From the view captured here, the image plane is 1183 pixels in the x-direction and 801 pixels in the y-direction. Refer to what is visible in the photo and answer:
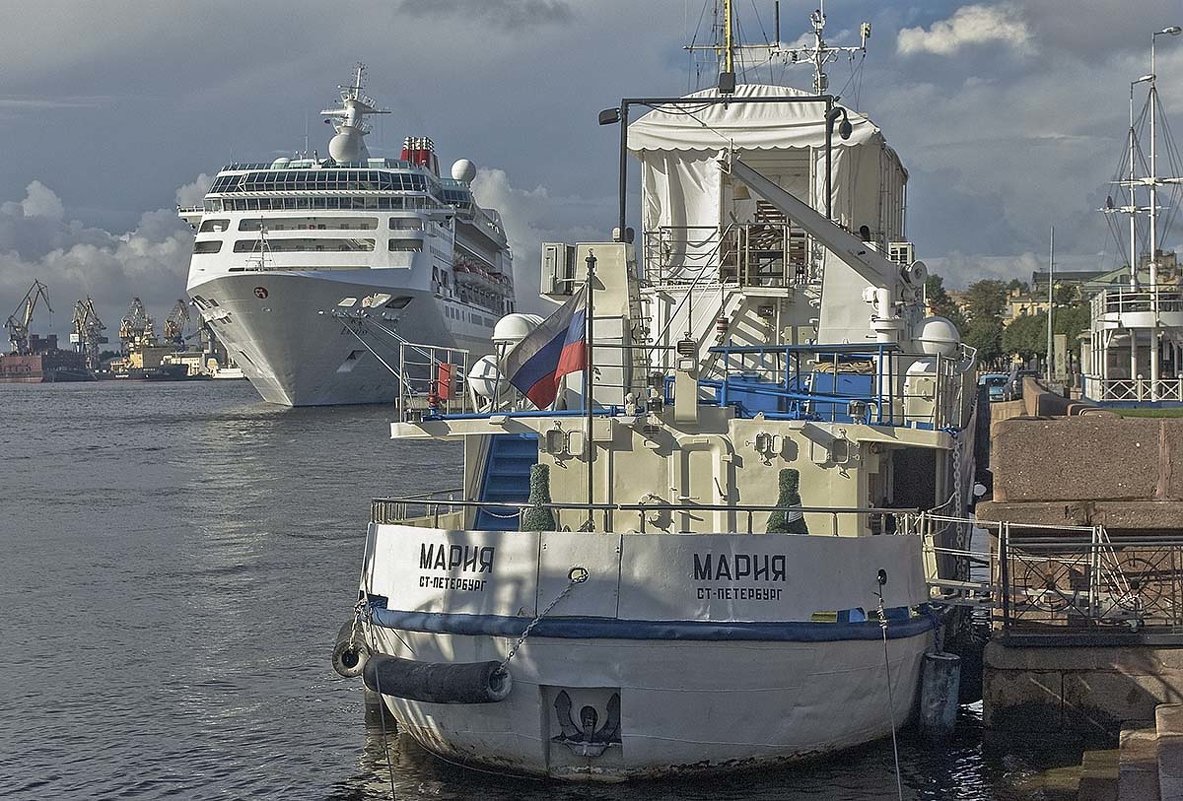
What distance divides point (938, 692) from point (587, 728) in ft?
12.2

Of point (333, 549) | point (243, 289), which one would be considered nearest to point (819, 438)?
point (333, 549)

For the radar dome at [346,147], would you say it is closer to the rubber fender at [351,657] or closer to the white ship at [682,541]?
the white ship at [682,541]

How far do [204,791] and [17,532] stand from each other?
21.2 metres

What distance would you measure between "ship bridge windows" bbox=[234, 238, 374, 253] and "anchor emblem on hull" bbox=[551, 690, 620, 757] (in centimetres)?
7487

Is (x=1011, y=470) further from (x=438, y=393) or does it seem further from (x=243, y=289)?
(x=243, y=289)

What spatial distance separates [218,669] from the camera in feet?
62.7

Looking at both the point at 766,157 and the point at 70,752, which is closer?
the point at 70,752

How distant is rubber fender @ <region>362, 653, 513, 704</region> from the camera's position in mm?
12625

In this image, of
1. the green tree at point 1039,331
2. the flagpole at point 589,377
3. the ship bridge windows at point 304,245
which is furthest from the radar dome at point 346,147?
the flagpole at point 589,377

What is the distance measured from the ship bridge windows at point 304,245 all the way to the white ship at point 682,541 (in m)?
67.3

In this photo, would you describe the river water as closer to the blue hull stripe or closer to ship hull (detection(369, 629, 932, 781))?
ship hull (detection(369, 629, 932, 781))

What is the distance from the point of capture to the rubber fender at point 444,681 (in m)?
12.6

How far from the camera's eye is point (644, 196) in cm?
2483

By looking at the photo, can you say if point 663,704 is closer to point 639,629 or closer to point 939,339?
point 639,629
